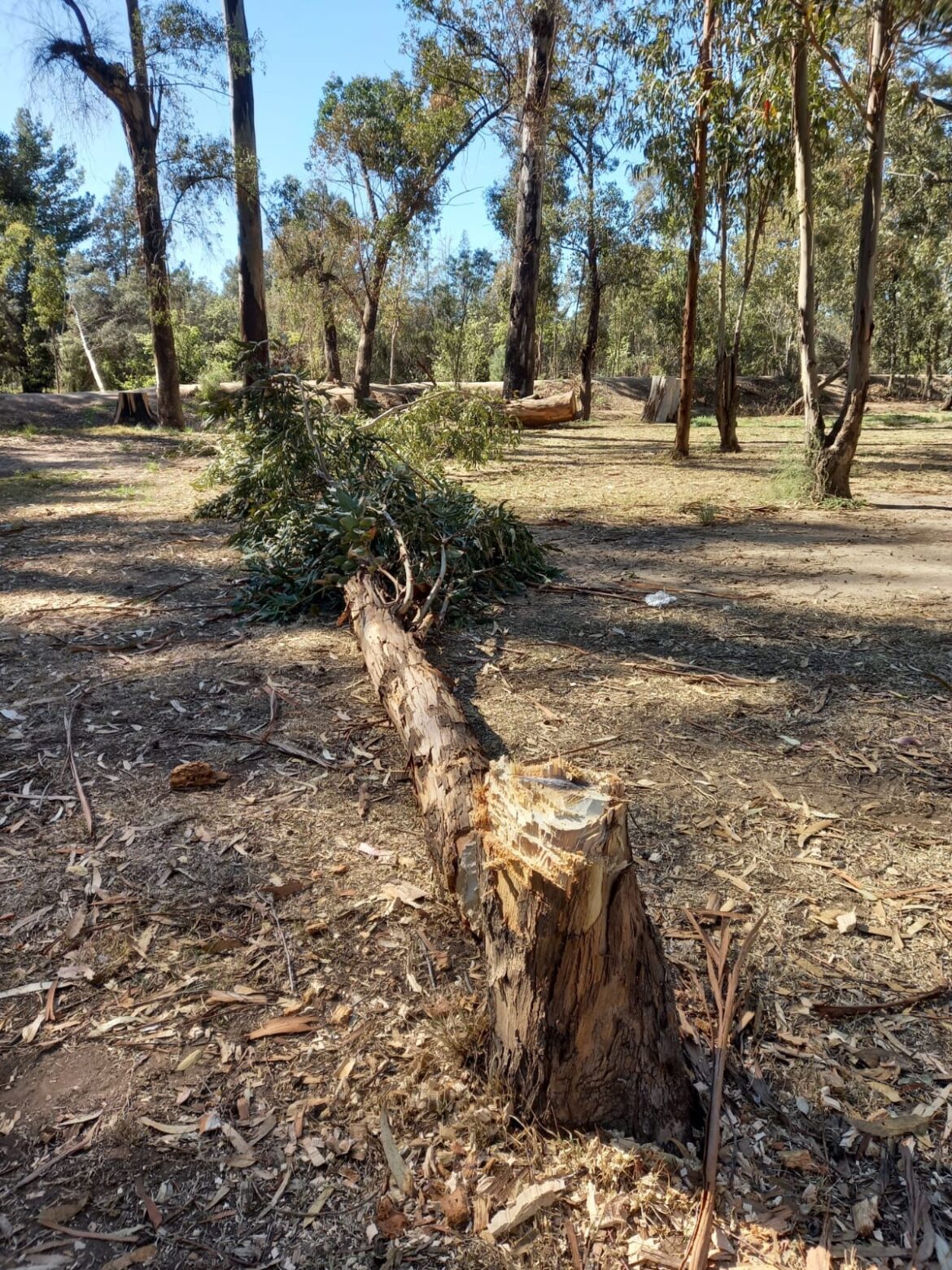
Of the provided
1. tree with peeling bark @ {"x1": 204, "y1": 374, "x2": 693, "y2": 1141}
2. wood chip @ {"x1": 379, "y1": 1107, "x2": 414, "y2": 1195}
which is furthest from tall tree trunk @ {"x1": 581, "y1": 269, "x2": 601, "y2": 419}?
wood chip @ {"x1": 379, "y1": 1107, "x2": 414, "y2": 1195}

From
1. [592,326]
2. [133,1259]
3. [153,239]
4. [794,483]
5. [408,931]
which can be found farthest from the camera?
[592,326]

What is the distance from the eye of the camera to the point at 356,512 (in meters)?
5.09

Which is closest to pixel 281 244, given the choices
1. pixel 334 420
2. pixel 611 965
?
pixel 334 420

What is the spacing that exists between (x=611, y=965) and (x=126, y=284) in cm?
4205

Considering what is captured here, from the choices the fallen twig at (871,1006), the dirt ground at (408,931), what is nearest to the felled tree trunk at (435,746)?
the dirt ground at (408,931)

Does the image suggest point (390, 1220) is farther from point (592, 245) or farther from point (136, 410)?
point (592, 245)

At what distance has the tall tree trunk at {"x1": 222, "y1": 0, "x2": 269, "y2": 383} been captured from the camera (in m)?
14.0

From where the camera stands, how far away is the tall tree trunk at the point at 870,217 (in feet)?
23.5

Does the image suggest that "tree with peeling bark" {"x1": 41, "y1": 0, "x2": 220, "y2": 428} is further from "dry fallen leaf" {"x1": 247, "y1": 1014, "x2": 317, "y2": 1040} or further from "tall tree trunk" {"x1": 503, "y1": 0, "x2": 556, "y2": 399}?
"dry fallen leaf" {"x1": 247, "y1": 1014, "x2": 317, "y2": 1040}

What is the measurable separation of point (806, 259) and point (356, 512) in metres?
5.53

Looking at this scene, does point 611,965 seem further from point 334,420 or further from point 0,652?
point 334,420

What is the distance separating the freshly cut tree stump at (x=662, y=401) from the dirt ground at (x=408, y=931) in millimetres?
16543

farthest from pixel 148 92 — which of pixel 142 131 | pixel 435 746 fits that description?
pixel 435 746

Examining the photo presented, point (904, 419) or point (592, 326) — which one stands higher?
point (592, 326)
